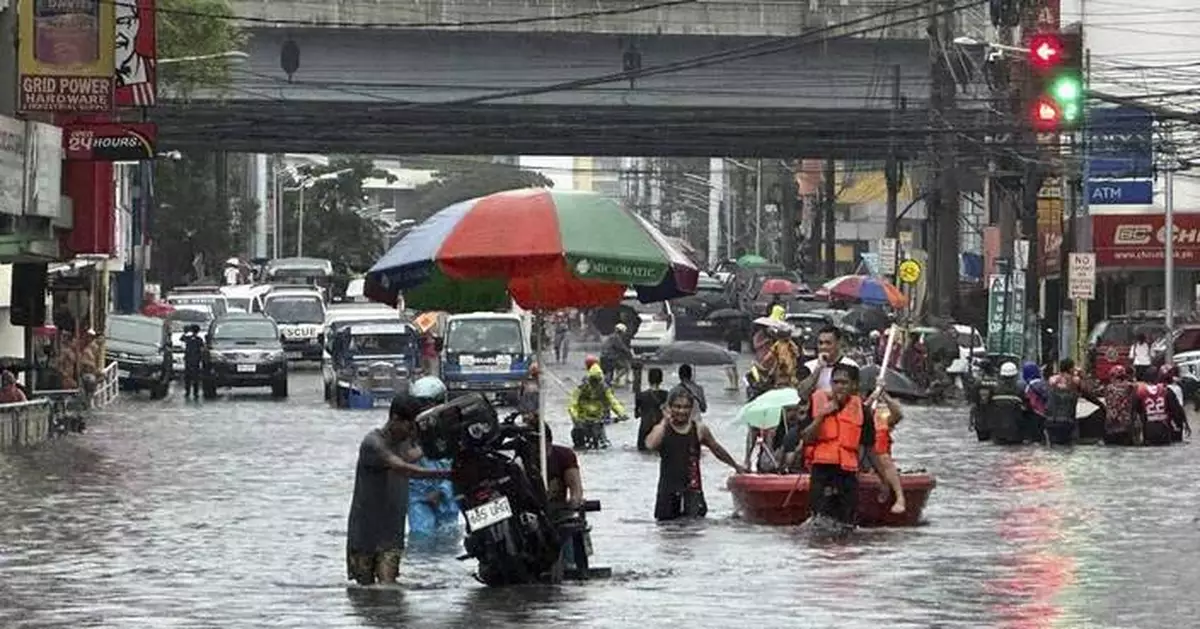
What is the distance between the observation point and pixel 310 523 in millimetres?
25984

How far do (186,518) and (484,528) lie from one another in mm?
8223

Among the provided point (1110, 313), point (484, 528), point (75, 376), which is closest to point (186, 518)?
point (484, 528)

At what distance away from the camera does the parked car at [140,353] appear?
5806cm

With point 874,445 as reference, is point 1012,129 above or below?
above

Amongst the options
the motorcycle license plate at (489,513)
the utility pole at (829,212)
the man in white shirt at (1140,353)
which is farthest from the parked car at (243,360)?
the motorcycle license plate at (489,513)

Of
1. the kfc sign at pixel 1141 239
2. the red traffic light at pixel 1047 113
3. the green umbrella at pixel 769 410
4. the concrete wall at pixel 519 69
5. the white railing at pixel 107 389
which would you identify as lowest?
the white railing at pixel 107 389

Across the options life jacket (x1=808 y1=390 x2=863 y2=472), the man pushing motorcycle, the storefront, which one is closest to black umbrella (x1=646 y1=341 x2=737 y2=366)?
the storefront

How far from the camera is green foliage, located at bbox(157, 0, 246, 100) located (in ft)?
204

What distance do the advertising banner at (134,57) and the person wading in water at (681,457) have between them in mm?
21448

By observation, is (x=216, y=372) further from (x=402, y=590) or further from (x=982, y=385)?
(x=402, y=590)

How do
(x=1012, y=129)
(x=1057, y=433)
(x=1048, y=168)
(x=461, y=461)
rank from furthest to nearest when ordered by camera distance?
(x=1048, y=168) → (x=1012, y=129) → (x=1057, y=433) → (x=461, y=461)

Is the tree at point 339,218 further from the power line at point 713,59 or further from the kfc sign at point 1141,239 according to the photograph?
the kfc sign at point 1141,239

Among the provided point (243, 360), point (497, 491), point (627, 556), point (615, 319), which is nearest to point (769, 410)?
point (627, 556)

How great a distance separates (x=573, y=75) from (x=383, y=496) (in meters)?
50.6
